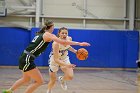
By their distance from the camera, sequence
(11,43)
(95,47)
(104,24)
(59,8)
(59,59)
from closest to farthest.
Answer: (59,59), (11,43), (95,47), (59,8), (104,24)

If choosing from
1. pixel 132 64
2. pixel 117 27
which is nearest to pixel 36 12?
pixel 117 27

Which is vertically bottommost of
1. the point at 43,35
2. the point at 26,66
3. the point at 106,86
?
the point at 106,86

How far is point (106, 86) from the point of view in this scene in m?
9.99

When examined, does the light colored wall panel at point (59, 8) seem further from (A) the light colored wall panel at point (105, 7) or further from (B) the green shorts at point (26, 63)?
(B) the green shorts at point (26, 63)

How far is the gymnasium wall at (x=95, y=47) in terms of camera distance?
1519 centimetres

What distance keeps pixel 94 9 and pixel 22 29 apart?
379 centimetres

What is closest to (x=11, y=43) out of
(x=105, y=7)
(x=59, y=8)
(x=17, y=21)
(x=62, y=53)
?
(x=17, y=21)

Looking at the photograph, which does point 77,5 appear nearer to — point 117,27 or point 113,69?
A: point 117,27

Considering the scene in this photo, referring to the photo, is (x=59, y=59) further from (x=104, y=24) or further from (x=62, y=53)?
(x=104, y=24)

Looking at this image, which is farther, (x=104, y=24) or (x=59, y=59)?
(x=104, y=24)

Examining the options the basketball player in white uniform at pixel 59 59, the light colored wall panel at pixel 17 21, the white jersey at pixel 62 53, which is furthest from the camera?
the light colored wall panel at pixel 17 21

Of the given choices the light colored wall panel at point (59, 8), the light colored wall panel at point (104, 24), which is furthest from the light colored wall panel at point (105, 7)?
the light colored wall panel at point (59, 8)

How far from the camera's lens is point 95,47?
15.5 meters

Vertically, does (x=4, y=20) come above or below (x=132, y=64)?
above
